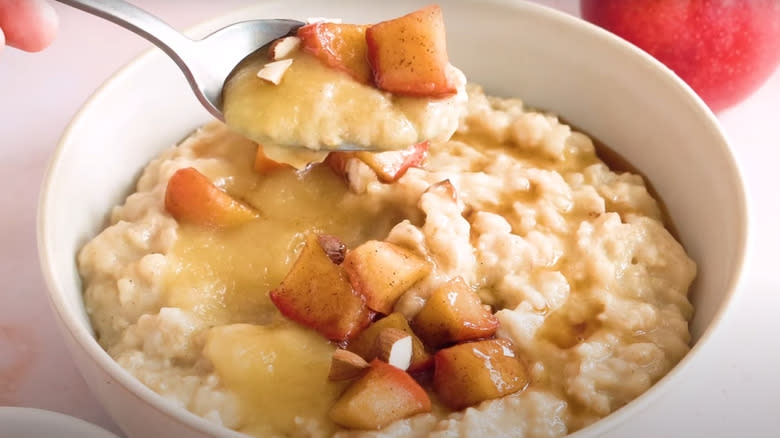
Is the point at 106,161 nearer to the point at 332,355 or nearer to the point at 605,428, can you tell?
the point at 332,355

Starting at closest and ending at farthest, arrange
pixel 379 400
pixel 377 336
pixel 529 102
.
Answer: pixel 379 400 < pixel 377 336 < pixel 529 102

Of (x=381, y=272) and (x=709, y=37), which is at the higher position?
(x=709, y=37)

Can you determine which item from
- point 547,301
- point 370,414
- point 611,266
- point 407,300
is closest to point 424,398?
point 370,414

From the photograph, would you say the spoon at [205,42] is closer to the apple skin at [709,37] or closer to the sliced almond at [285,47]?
the sliced almond at [285,47]

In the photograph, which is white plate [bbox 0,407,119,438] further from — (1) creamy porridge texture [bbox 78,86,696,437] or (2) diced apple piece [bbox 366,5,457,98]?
(2) diced apple piece [bbox 366,5,457,98]

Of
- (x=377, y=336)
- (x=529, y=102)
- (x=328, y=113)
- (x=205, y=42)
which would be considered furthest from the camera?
(x=529, y=102)

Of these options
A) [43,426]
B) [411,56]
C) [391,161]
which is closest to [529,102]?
[391,161]

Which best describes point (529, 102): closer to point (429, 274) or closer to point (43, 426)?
point (429, 274)
